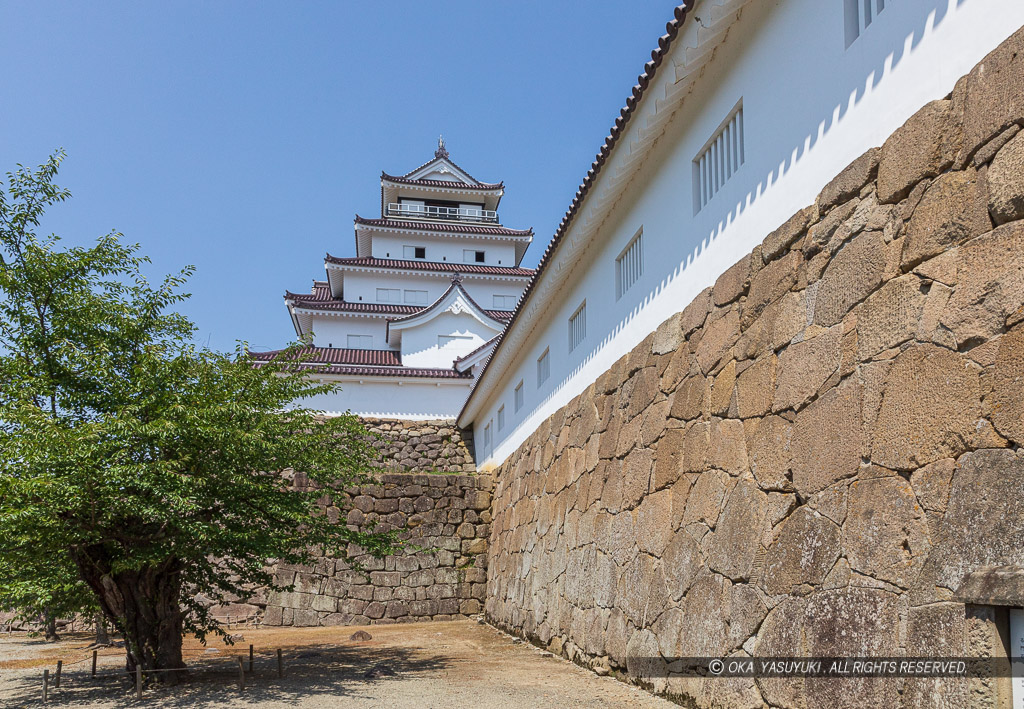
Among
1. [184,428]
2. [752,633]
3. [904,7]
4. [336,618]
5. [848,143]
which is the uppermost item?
[904,7]

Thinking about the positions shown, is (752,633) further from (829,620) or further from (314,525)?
(314,525)

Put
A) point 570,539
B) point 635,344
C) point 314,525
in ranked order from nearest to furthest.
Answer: point 635,344 → point 314,525 → point 570,539

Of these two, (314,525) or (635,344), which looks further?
(314,525)

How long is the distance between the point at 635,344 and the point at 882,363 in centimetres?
385

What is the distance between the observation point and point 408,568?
14562mm

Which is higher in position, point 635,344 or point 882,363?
point 635,344

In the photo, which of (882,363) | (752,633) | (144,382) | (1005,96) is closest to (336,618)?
(144,382)

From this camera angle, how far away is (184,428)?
7.06 meters

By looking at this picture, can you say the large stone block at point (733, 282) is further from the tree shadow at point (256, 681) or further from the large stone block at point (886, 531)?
the tree shadow at point (256, 681)

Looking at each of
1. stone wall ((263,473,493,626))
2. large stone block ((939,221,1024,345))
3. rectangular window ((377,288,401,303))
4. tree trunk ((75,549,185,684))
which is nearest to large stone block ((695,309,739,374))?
large stone block ((939,221,1024,345))

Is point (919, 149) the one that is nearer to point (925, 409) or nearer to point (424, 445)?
point (925, 409)

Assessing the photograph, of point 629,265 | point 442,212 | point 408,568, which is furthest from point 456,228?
point 629,265

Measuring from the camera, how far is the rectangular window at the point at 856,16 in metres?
4.54

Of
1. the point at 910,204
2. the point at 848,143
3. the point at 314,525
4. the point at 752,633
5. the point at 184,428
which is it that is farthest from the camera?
the point at 314,525
